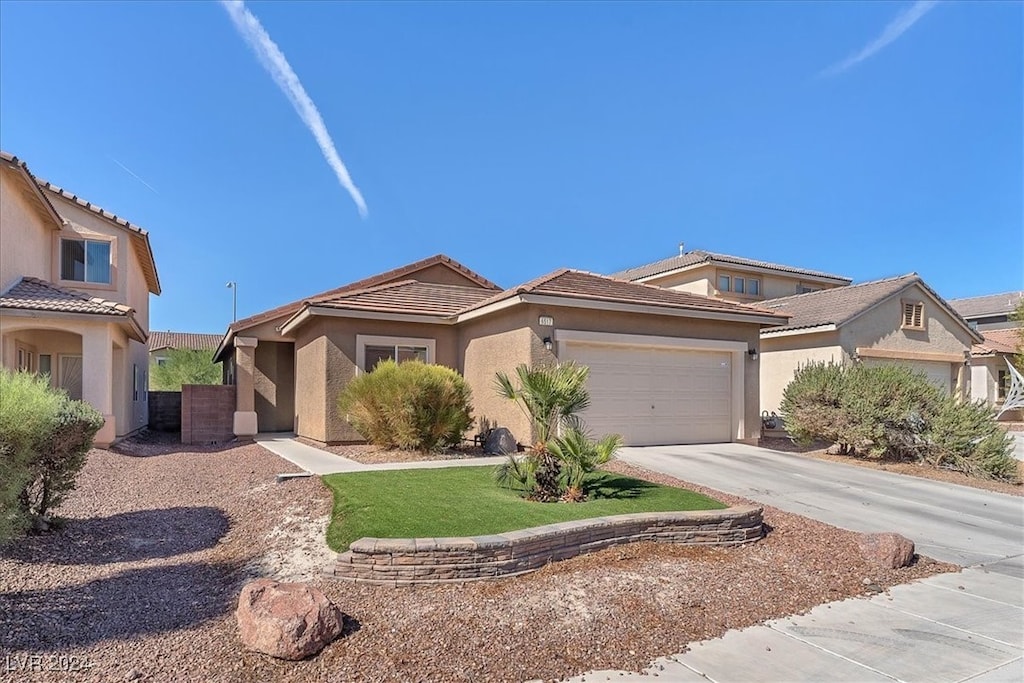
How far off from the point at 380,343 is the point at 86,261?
10735mm

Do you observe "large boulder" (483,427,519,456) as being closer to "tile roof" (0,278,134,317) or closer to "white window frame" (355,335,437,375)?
"white window frame" (355,335,437,375)

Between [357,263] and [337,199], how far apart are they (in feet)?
30.5

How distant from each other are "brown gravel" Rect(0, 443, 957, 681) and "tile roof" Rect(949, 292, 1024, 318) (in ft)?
151

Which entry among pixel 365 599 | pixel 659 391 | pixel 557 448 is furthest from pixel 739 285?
pixel 365 599

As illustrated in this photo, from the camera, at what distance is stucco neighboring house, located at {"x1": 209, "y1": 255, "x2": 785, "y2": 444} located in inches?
517

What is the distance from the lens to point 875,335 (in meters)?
20.9

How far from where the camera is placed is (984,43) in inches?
481

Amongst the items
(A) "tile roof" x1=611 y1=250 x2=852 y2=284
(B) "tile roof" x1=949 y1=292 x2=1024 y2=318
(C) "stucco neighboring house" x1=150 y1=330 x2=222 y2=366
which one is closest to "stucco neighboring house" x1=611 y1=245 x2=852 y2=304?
(A) "tile roof" x1=611 y1=250 x2=852 y2=284

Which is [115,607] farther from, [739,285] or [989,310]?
[989,310]

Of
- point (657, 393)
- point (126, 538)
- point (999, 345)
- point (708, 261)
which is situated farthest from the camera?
point (708, 261)

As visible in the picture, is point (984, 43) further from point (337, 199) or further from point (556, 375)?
point (337, 199)

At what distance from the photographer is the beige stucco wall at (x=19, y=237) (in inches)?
→ 553

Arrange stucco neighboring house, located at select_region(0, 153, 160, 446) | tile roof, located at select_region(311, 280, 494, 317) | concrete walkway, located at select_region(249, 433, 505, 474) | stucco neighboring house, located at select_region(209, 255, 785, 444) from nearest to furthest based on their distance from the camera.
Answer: concrete walkway, located at select_region(249, 433, 505, 474) < stucco neighboring house, located at select_region(209, 255, 785, 444) < stucco neighboring house, located at select_region(0, 153, 160, 446) < tile roof, located at select_region(311, 280, 494, 317)

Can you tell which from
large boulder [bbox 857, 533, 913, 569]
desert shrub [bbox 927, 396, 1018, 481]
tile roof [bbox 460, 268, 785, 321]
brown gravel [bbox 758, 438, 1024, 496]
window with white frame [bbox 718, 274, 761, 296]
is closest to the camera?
large boulder [bbox 857, 533, 913, 569]
